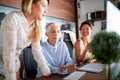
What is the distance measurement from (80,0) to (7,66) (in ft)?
12.1

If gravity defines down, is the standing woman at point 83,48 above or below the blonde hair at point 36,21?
below

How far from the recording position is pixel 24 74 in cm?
162

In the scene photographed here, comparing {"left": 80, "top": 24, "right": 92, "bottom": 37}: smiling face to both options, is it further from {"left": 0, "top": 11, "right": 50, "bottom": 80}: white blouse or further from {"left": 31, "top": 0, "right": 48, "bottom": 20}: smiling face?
{"left": 0, "top": 11, "right": 50, "bottom": 80}: white blouse

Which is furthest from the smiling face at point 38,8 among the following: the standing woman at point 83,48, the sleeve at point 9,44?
the standing woman at point 83,48

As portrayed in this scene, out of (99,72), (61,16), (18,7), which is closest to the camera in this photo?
(99,72)

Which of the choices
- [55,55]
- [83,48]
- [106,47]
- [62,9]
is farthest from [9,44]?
[62,9]

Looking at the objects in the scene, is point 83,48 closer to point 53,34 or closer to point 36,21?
point 53,34

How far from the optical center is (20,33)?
1.29m

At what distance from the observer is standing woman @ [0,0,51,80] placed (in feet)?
3.90

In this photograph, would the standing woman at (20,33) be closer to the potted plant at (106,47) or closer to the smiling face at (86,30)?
the potted plant at (106,47)

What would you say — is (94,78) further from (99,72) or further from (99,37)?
(99,37)

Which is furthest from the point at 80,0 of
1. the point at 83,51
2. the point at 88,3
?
the point at 83,51

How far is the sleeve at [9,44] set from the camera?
1.18 meters

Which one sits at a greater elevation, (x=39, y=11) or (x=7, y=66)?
(x=39, y=11)
